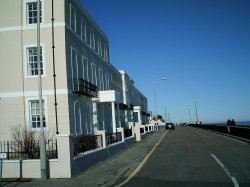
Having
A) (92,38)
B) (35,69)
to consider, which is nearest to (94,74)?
(92,38)

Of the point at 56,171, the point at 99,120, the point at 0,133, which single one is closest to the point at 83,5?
the point at 99,120

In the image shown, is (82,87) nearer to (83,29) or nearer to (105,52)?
(83,29)

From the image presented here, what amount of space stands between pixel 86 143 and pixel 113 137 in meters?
6.54

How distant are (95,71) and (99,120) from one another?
173 inches

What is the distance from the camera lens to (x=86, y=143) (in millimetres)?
16000

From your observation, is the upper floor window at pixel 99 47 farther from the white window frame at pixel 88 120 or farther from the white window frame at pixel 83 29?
the white window frame at pixel 88 120

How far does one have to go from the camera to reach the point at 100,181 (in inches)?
445

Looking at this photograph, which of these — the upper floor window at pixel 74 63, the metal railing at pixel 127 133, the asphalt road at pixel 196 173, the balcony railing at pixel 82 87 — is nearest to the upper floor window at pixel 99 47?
the balcony railing at pixel 82 87

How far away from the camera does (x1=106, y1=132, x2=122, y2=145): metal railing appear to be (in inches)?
822

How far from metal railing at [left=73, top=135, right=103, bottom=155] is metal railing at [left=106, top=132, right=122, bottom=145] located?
243cm

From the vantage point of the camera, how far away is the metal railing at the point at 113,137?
20.9 m

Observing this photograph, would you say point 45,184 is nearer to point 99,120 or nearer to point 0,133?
point 0,133

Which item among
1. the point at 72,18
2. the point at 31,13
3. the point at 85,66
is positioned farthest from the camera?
the point at 85,66

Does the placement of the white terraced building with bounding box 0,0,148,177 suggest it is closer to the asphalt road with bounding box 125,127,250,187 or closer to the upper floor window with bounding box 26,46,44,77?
the upper floor window with bounding box 26,46,44,77
